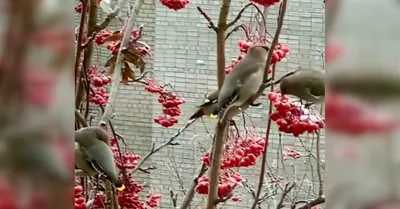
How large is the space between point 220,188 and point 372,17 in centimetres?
41

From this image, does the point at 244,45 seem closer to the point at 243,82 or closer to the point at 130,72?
the point at 243,82

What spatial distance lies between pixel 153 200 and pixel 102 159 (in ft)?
0.37

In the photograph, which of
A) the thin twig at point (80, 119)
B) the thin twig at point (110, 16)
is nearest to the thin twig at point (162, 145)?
the thin twig at point (80, 119)

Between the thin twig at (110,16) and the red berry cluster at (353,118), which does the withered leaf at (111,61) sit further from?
the red berry cluster at (353,118)

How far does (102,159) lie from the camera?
0.94 metres

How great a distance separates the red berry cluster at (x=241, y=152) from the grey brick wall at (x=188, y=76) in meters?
0.01

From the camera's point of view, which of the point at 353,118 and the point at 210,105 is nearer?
the point at 353,118

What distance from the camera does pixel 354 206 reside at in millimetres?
670

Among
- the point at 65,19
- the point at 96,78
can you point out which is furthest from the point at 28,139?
the point at 96,78

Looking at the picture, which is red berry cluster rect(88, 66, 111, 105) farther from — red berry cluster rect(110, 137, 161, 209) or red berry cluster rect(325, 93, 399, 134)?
red berry cluster rect(325, 93, 399, 134)

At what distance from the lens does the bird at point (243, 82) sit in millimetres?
875

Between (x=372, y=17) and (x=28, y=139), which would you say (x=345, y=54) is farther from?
(x=28, y=139)

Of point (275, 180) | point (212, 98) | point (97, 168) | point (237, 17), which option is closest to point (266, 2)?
point (237, 17)

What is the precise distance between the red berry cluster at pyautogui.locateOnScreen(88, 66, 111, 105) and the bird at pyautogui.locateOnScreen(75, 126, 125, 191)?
0.06 metres
